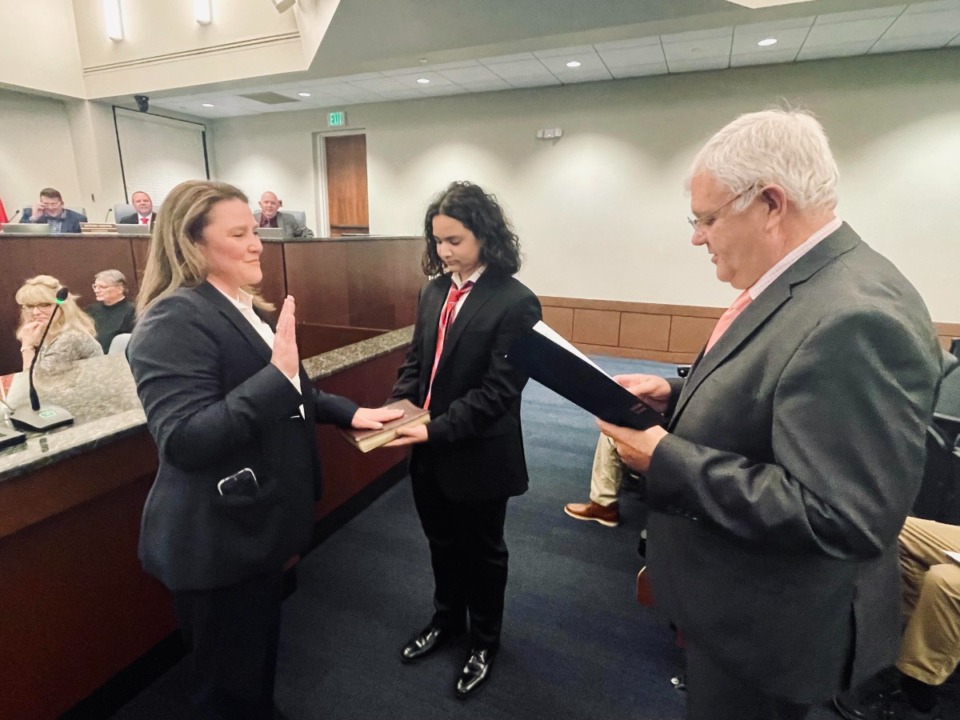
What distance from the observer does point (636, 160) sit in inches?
228

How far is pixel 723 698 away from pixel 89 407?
1876 mm

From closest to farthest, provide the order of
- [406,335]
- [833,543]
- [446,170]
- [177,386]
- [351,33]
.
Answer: [833,543] < [177,386] < [406,335] < [351,33] < [446,170]

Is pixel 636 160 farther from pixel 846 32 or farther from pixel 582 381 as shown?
pixel 582 381

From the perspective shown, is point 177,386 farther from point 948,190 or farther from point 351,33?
point 948,190

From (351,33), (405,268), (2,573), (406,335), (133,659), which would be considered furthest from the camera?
(351,33)

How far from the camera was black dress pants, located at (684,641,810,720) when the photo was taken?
92 centimetres

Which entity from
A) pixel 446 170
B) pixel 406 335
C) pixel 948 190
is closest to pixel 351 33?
pixel 446 170

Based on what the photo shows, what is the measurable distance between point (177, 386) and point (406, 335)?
220 cm

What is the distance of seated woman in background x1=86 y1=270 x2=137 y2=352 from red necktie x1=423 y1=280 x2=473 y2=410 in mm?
2502

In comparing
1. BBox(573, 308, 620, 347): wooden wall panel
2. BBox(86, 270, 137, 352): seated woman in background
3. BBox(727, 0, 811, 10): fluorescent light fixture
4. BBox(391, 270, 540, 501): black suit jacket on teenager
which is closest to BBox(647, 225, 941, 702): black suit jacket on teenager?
BBox(391, 270, 540, 501): black suit jacket on teenager

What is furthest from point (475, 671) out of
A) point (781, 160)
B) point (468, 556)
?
point (781, 160)

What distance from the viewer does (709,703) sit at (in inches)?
37.7

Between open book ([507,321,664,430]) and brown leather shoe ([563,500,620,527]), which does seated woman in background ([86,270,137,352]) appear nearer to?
brown leather shoe ([563,500,620,527])

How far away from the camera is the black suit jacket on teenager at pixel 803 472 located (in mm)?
709
